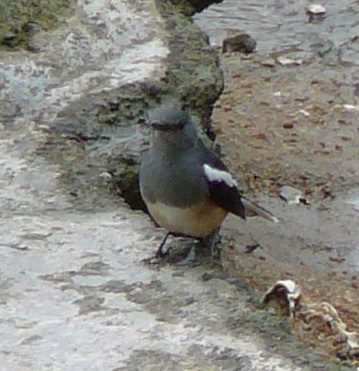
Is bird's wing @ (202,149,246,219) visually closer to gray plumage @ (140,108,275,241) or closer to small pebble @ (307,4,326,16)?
gray plumage @ (140,108,275,241)

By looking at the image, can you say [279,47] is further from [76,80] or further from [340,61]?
[76,80]

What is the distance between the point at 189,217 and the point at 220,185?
14cm

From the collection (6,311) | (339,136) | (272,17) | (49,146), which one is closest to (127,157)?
(49,146)

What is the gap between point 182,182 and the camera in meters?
4.07

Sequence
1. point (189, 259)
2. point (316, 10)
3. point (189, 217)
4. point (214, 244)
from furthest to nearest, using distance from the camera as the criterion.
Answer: point (316, 10) < point (214, 244) < point (189, 217) < point (189, 259)

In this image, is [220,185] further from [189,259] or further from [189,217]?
[189,259]

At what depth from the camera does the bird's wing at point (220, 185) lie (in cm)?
410

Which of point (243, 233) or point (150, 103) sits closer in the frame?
point (150, 103)

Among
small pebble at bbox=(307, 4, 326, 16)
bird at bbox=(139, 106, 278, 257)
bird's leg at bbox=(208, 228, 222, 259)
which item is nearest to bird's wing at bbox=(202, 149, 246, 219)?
bird at bbox=(139, 106, 278, 257)

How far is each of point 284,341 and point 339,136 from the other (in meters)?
3.87

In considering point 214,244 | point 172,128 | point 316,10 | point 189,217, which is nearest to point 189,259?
point 189,217

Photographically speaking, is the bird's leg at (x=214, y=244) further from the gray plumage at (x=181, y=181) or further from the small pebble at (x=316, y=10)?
the small pebble at (x=316, y=10)

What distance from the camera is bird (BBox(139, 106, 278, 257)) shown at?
160 inches

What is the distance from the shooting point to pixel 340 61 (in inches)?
322
